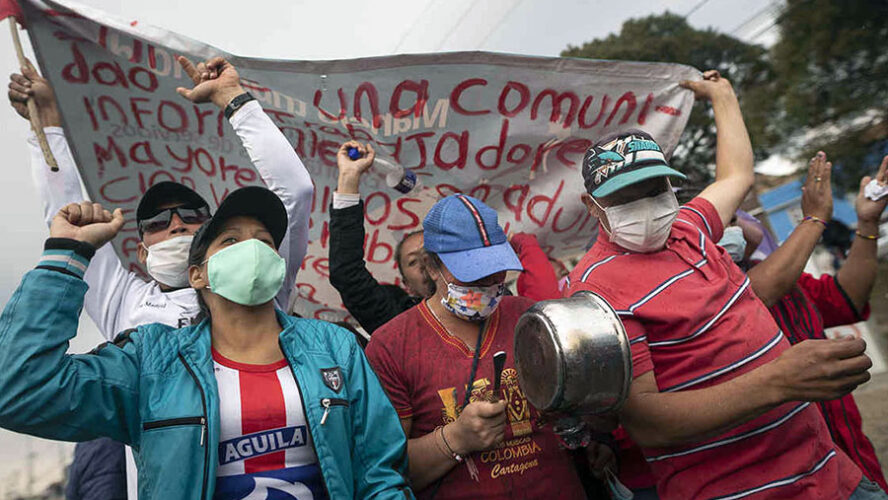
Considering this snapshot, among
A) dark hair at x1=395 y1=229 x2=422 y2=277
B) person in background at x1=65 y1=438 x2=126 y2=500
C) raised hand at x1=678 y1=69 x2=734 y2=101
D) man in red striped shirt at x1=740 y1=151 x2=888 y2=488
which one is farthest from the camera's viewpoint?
dark hair at x1=395 y1=229 x2=422 y2=277

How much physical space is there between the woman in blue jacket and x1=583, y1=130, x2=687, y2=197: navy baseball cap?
1030 mm

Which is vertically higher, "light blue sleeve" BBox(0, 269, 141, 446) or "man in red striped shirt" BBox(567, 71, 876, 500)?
"light blue sleeve" BBox(0, 269, 141, 446)

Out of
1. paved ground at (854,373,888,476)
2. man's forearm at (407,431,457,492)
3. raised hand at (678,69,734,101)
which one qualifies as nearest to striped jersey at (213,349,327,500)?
man's forearm at (407,431,457,492)

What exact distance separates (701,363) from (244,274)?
149 cm

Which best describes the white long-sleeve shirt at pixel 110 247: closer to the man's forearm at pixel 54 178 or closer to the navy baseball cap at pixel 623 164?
the man's forearm at pixel 54 178

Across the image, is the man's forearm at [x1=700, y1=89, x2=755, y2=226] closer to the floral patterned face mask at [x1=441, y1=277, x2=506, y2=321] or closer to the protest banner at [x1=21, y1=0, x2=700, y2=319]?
the protest banner at [x1=21, y1=0, x2=700, y2=319]

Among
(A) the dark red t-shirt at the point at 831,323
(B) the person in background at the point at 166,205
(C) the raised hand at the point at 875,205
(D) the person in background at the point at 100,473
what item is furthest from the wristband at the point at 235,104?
(C) the raised hand at the point at 875,205

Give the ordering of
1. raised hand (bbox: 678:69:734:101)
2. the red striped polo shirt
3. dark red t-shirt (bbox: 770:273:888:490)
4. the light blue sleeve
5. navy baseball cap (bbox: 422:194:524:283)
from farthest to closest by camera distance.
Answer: raised hand (bbox: 678:69:734:101), dark red t-shirt (bbox: 770:273:888:490), navy baseball cap (bbox: 422:194:524:283), the red striped polo shirt, the light blue sleeve

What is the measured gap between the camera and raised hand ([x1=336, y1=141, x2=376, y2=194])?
2.82 meters

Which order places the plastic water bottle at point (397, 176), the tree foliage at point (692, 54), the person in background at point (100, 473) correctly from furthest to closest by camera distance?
the tree foliage at point (692, 54) < the plastic water bottle at point (397, 176) < the person in background at point (100, 473)

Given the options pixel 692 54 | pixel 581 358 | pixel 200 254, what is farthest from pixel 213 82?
pixel 692 54

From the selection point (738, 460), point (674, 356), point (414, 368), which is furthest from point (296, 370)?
point (738, 460)

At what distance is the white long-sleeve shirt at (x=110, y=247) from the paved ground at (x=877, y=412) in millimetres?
6609

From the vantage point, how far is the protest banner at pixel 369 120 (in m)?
2.86
